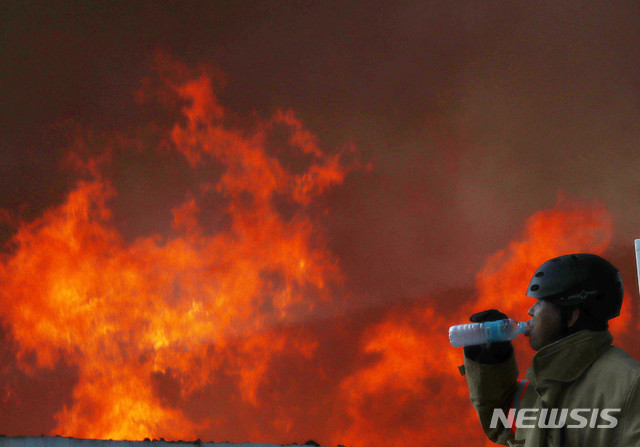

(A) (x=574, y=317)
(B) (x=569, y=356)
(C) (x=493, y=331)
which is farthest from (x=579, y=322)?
(C) (x=493, y=331)

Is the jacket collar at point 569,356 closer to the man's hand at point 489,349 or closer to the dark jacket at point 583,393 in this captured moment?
the dark jacket at point 583,393

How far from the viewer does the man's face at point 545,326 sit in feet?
6.96

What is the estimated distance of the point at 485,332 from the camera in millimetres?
2240

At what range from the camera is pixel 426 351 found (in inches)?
627

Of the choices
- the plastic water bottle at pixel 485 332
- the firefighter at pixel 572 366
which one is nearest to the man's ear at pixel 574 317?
the firefighter at pixel 572 366

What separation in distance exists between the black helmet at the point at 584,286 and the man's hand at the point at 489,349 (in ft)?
0.52

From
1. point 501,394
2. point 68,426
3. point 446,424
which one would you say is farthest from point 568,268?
point 68,426

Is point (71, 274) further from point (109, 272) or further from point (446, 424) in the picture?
point (446, 424)

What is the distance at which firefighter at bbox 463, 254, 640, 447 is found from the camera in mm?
1904

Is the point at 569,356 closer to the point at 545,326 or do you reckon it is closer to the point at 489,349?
the point at 545,326

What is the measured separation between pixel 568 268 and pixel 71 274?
1620cm

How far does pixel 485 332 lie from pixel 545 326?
0.20 metres

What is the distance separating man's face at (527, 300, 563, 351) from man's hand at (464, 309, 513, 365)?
122mm

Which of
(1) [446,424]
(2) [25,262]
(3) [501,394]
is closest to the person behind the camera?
(3) [501,394]
